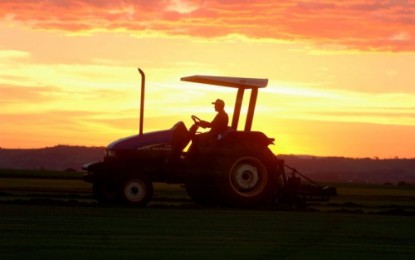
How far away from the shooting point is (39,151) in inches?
7165

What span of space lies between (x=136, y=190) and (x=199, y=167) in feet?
4.75

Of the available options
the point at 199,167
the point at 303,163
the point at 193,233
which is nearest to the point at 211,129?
the point at 199,167

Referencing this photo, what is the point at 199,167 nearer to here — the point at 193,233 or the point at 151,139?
the point at 151,139

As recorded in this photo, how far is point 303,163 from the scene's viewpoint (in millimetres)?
173500

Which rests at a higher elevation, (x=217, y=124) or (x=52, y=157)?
(x=52, y=157)

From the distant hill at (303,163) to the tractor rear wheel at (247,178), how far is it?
5114 inches

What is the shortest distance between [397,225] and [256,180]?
5.62 meters

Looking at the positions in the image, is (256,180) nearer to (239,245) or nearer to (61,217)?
(61,217)

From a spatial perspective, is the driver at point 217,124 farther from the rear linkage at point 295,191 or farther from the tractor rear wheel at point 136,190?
the tractor rear wheel at point 136,190

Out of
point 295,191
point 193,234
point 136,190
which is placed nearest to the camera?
point 193,234

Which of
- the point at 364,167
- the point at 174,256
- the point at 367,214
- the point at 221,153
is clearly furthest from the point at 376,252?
the point at 364,167

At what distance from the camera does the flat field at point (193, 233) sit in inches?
512

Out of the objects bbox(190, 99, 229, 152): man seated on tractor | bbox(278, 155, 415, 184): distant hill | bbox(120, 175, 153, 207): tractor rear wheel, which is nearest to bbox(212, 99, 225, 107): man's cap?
bbox(190, 99, 229, 152): man seated on tractor

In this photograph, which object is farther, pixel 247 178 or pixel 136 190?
pixel 247 178
